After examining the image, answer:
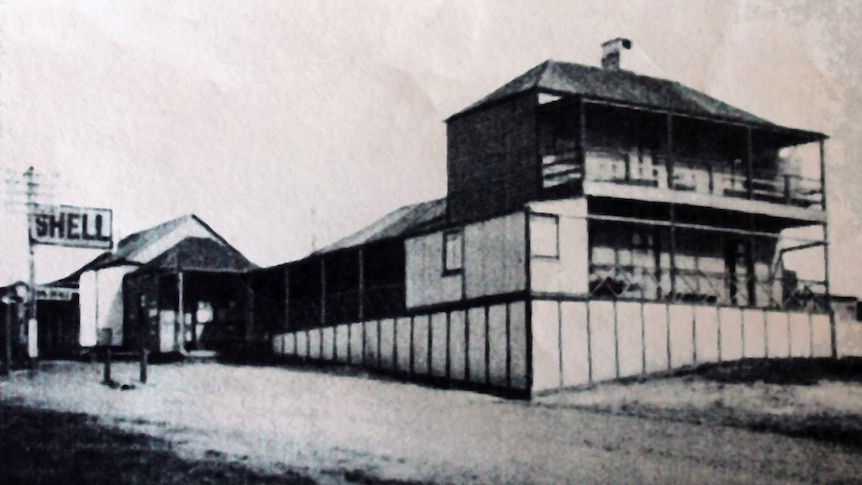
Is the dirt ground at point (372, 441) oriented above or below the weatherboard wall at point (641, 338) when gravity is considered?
below

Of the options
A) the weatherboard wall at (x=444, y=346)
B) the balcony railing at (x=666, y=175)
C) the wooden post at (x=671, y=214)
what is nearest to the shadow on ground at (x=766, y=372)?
the wooden post at (x=671, y=214)

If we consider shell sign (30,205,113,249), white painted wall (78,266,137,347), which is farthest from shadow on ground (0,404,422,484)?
white painted wall (78,266,137,347)

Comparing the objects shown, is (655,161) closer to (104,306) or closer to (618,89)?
(618,89)

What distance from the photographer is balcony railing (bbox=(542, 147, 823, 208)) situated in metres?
7.81

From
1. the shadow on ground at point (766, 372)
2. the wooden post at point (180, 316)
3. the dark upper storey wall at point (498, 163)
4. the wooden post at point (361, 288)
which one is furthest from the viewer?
the wooden post at point (180, 316)

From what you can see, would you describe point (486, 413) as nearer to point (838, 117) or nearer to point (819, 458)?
point (819, 458)

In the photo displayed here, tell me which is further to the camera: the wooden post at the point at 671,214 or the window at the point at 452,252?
the window at the point at 452,252

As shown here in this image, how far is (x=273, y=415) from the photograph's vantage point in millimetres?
5145

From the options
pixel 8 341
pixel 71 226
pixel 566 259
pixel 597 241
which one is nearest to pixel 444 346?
pixel 566 259

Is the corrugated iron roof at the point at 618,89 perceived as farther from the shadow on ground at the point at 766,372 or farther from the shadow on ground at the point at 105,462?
the shadow on ground at the point at 105,462

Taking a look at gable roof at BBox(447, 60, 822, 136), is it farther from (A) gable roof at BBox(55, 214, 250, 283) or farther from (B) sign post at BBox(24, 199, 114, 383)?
(B) sign post at BBox(24, 199, 114, 383)

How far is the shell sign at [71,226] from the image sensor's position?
5.00 metres

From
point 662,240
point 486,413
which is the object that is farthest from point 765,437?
point 662,240

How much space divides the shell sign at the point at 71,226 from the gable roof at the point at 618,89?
1972 millimetres
